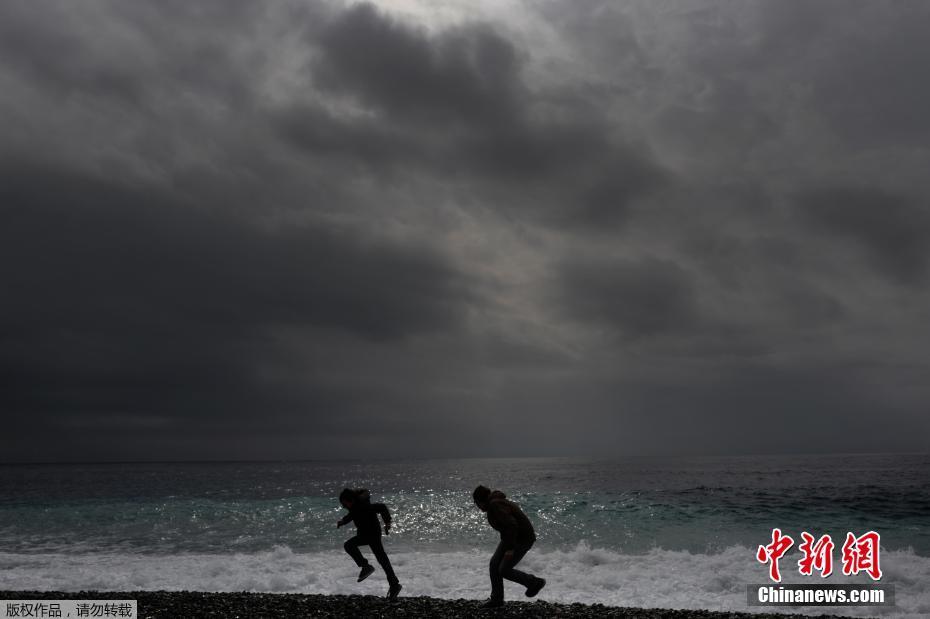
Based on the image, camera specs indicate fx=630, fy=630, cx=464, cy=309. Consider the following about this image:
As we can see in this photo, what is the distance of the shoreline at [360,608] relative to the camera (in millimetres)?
10148

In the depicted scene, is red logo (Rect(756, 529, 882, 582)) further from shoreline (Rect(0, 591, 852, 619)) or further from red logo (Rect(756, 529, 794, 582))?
shoreline (Rect(0, 591, 852, 619))

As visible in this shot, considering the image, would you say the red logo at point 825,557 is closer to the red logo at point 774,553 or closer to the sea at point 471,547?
the red logo at point 774,553

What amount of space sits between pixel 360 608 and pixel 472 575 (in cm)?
656

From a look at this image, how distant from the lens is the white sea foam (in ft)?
46.6

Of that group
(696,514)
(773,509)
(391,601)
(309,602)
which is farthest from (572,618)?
(773,509)

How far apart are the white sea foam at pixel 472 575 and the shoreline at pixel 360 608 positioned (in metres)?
2.87

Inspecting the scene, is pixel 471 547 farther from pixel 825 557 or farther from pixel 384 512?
pixel 384 512

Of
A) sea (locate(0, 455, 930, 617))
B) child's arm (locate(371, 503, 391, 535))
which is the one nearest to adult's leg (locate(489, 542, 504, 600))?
child's arm (locate(371, 503, 391, 535))

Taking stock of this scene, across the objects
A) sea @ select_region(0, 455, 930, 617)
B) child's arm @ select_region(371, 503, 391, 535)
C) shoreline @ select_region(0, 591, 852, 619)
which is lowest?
sea @ select_region(0, 455, 930, 617)

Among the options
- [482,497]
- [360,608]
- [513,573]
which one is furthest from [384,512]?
[513,573]

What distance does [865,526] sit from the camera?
26297 millimetres

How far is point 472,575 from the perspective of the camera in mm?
16750

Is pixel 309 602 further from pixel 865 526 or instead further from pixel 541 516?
pixel 865 526

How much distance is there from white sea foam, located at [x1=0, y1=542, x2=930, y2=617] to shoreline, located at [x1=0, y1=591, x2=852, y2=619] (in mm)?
2872
